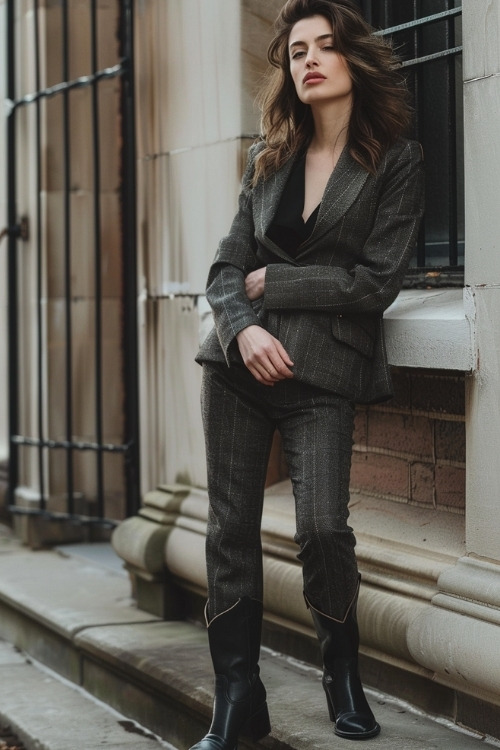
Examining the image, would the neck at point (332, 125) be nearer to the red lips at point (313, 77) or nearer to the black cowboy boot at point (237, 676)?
the red lips at point (313, 77)

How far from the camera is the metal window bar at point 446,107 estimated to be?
3605 mm

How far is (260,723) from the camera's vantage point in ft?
10.8

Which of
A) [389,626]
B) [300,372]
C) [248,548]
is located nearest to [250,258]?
[300,372]

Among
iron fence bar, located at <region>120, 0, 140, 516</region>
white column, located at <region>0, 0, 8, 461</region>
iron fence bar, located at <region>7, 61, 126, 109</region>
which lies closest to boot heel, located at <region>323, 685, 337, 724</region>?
iron fence bar, located at <region>120, 0, 140, 516</region>

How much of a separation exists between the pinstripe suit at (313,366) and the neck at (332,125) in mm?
95

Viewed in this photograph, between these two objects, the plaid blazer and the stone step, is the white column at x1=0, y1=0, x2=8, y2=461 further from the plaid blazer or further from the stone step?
the plaid blazer

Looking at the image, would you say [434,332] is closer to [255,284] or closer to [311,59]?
[255,284]

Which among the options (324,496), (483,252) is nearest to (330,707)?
(324,496)

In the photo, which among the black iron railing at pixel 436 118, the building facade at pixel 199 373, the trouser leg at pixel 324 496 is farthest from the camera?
the black iron railing at pixel 436 118

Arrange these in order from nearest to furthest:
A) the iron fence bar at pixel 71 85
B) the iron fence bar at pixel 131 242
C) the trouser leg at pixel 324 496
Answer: the trouser leg at pixel 324 496, the iron fence bar at pixel 131 242, the iron fence bar at pixel 71 85

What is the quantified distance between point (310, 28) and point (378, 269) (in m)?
0.62

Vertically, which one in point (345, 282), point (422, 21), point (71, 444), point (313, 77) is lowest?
point (71, 444)

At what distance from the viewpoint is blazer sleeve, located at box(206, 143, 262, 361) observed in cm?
319

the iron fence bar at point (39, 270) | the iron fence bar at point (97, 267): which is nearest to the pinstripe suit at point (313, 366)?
the iron fence bar at point (97, 267)
